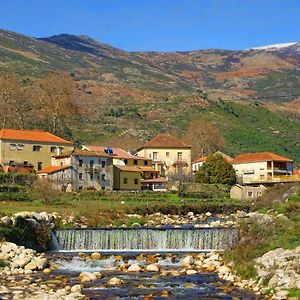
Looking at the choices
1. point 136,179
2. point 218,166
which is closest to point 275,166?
point 218,166

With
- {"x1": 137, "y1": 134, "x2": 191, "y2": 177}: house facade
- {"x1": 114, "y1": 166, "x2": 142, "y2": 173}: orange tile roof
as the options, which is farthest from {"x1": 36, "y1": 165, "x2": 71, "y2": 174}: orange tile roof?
{"x1": 137, "y1": 134, "x2": 191, "y2": 177}: house facade

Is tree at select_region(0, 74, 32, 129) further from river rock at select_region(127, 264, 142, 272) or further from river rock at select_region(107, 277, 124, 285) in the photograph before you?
river rock at select_region(107, 277, 124, 285)

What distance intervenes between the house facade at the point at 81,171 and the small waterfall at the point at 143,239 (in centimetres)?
2741

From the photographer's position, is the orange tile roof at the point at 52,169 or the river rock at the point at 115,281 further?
the orange tile roof at the point at 52,169

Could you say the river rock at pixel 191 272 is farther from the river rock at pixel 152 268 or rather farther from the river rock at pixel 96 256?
the river rock at pixel 96 256

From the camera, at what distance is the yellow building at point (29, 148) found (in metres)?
67.2

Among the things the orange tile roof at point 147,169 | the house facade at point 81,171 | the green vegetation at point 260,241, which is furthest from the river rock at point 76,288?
the orange tile roof at point 147,169

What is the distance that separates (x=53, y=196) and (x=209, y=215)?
556 inches

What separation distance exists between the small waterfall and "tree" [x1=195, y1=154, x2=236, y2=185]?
37050 millimetres

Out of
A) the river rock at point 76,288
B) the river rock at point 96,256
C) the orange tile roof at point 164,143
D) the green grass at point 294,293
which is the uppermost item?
the orange tile roof at point 164,143

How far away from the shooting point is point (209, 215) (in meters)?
54.1

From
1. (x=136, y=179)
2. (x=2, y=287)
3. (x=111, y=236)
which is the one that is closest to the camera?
(x=2, y=287)

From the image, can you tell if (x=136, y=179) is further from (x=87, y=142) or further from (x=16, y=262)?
(x=16, y=262)

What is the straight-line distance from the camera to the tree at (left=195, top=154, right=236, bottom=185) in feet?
233
